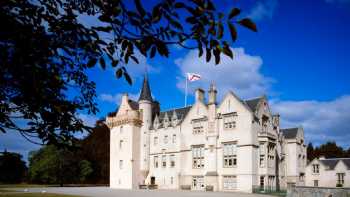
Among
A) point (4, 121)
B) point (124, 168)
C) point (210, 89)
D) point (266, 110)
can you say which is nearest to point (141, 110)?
point (124, 168)

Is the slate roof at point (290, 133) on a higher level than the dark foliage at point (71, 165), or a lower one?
higher

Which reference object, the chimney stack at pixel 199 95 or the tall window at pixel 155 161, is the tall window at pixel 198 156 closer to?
the chimney stack at pixel 199 95

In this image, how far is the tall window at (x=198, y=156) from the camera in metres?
46.4

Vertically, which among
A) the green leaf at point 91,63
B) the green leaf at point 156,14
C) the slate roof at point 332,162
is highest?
the green leaf at point 156,14

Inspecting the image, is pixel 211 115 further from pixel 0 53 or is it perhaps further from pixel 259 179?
pixel 0 53

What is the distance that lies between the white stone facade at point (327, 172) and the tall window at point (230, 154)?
16.7 metres

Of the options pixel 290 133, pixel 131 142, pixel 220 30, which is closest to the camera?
pixel 220 30

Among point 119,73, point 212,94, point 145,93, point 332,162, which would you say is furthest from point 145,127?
point 119,73

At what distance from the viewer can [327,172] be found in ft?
177

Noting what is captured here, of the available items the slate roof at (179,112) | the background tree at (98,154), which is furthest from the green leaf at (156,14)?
the background tree at (98,154)

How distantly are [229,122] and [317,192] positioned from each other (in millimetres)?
15546

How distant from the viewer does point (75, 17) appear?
461 cm

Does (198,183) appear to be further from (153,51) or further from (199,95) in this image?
(153,51)

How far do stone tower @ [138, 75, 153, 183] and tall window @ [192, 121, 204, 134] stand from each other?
8008mm
